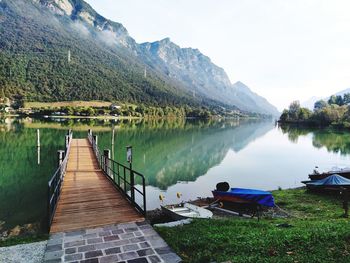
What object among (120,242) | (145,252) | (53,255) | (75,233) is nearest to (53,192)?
(75,233)

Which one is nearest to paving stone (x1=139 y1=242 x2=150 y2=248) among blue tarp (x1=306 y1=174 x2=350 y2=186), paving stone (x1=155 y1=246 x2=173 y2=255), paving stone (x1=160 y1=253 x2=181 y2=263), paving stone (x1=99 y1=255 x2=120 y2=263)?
paving stone (x1=155 y1=246 x2=173 y2=255)

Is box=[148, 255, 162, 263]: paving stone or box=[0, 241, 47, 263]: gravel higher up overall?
box=[148, 255, 162, 263]: paving stone

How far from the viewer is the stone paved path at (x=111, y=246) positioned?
278 inches

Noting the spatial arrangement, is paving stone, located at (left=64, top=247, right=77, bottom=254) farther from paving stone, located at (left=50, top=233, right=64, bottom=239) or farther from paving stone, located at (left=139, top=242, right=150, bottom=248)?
paving stone, located at (left=139, top=242, right=150, bottom=248)

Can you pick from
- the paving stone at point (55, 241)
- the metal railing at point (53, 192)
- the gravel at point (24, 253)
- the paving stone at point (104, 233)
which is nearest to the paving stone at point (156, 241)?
the paving stone at point (104, 233)

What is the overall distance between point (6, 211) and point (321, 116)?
135923mm

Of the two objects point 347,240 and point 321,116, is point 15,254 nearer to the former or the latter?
point 347,240

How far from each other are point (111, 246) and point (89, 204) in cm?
454

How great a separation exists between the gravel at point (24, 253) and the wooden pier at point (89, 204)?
3.89ft

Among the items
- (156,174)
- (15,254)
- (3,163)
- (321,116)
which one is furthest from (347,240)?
(321,116)

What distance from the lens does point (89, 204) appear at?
11.9 meters

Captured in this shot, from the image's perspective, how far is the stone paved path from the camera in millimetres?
7066

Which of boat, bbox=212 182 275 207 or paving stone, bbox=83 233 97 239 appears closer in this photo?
paving stone, bbox=83 233 97 239

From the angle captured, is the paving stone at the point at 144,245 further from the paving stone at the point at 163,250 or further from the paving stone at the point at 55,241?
the paving stone at the point at 55,241
